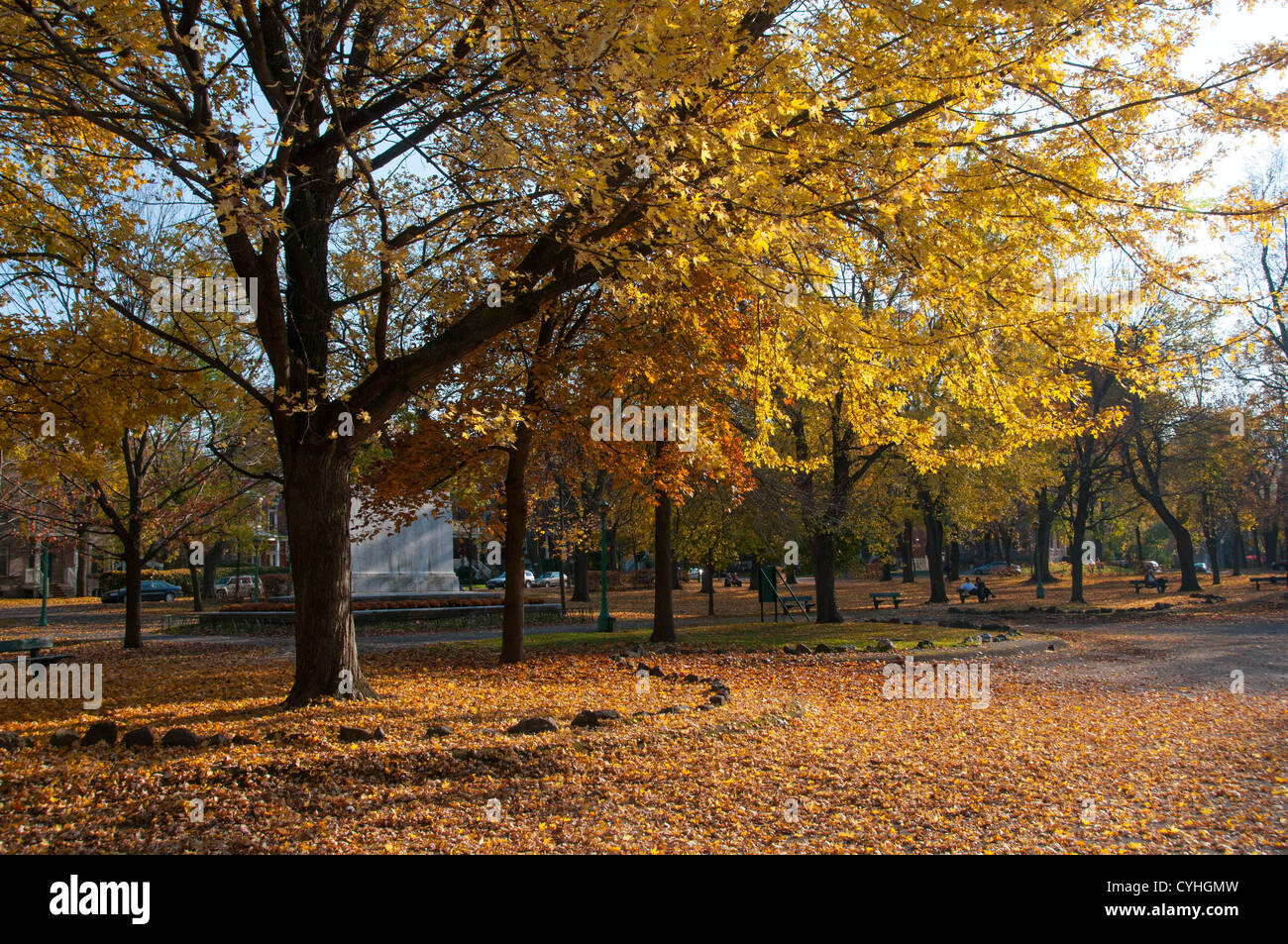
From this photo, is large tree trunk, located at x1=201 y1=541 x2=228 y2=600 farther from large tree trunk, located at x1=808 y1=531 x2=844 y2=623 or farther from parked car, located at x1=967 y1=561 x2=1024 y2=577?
parked car, located at x1=967 y1=561 x2=1024 y2=577

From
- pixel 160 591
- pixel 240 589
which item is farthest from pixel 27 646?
pixel 160 591

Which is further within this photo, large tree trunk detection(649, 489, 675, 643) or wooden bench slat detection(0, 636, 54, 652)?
large tree trunk detection(649, 489, 675, 643)

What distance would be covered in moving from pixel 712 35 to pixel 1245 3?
5.28 m

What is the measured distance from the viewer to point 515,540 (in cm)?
1405

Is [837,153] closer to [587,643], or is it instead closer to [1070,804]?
[1070,804]

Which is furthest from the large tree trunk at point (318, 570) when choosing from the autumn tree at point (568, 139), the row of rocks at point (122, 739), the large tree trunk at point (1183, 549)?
the large tree trunk at point (1183, 549)

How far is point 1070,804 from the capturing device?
6223 mm

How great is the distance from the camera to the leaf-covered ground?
17.6 feet

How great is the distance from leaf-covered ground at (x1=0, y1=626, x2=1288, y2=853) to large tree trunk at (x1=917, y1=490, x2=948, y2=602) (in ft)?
72.2

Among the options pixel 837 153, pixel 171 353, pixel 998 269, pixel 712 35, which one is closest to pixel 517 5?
pixel 712 35

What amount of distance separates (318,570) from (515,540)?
17.0ft

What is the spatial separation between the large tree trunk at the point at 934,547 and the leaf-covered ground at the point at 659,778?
22.0 metres

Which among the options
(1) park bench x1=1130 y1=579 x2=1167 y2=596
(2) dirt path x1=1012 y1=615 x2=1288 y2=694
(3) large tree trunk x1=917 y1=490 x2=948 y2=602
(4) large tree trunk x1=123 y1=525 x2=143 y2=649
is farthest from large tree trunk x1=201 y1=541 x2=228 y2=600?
(1) park bench x1=1130 y1=579 x2=1167 y2=596

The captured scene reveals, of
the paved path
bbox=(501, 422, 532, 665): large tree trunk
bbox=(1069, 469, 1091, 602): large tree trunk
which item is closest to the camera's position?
the paved path
